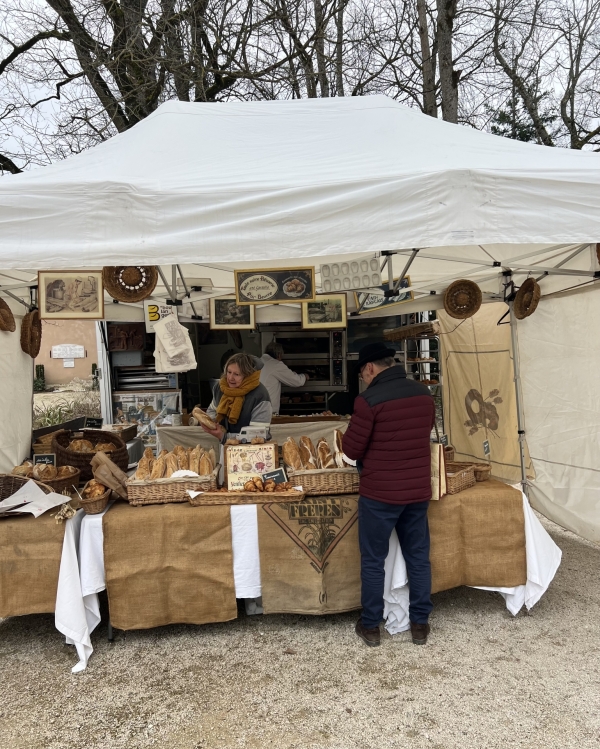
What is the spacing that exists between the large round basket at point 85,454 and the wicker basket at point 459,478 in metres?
2.37

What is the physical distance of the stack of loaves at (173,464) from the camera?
3.31m

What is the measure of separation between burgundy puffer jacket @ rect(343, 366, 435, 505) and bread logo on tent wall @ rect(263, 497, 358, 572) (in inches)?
13.2

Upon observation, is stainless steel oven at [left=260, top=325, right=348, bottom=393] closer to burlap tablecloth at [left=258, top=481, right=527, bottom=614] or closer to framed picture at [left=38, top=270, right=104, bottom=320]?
framed picture at [left=38, top=270, right=104, bottom=320]

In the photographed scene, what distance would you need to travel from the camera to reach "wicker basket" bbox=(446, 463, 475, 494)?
339cm

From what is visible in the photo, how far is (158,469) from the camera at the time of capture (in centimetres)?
332

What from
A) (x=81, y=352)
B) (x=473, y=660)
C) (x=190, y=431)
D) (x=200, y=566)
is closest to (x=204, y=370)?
(x=190, y=431)

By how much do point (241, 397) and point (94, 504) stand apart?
147cm

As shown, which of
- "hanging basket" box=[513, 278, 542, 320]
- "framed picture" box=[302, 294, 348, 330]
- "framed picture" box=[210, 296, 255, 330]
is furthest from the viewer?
"framed picture" box=[210, 296, 255, 330]

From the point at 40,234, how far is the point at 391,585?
2.74 meters

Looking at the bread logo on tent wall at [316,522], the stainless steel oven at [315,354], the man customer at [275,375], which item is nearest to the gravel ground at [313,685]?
the bread logo on tent wall at [316,522]

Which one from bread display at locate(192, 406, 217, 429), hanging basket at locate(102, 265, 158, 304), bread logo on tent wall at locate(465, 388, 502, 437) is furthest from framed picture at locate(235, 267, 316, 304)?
bread logo on tent wall at locate(465, 388, 502, 437)

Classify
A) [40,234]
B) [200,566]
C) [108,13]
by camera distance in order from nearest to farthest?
[40,234], [200,566], [108,13]

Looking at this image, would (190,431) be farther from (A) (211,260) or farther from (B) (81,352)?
(B) (81,352)

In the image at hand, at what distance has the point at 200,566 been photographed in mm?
3156
